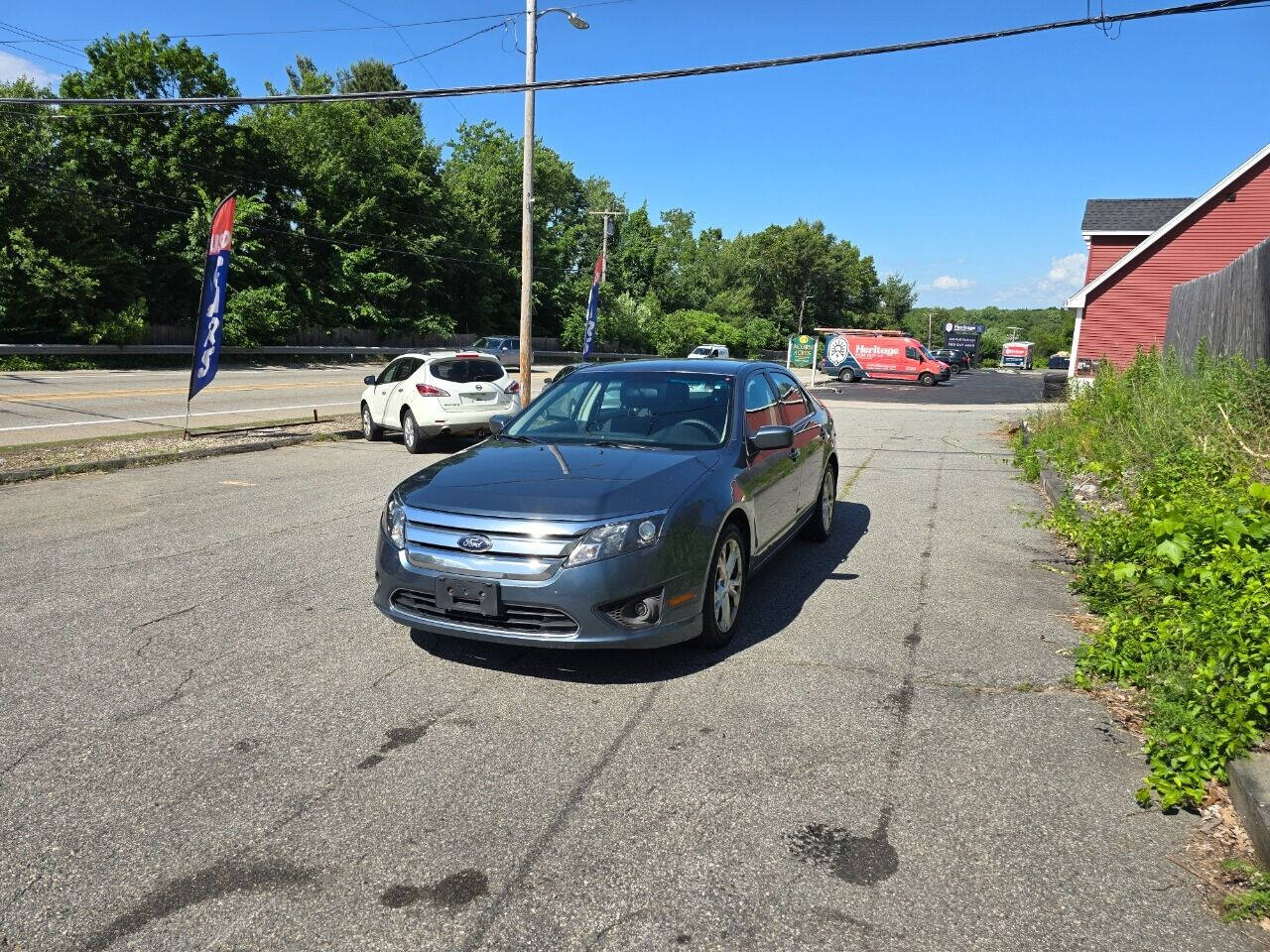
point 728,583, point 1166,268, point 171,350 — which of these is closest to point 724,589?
point 728,583

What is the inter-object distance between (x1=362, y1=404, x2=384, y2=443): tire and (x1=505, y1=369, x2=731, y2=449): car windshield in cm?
902

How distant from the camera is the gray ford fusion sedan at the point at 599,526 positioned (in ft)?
13.7

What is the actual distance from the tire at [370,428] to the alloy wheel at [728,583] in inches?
418

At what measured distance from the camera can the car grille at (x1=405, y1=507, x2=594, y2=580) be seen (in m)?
4.17

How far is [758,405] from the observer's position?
6090 mm

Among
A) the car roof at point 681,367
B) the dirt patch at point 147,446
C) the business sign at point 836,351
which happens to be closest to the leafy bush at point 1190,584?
the car roof at point 681,367

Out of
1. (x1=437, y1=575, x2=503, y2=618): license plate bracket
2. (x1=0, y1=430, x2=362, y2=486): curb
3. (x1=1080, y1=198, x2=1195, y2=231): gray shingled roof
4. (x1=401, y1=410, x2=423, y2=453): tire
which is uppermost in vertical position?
(x1=1080, y1=198, x2=1195, y2=231): gray shingled roof

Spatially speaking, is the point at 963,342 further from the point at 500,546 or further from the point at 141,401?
the point at 500,546

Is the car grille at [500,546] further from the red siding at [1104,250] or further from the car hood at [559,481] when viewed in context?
the red siding at [1104,250]

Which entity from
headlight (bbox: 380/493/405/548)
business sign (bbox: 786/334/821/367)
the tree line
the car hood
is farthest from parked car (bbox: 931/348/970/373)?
headlight (bbox: 380/493/405/548)

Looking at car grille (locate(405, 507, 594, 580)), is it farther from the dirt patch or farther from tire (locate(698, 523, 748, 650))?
the dirt patch

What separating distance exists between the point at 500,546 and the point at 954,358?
67.3 metres

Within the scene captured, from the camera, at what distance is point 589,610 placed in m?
4.14

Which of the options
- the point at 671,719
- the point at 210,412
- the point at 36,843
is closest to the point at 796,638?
the point at 671,719
